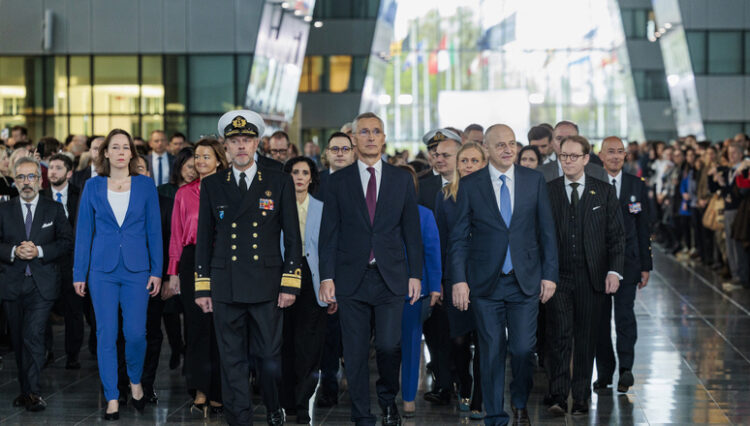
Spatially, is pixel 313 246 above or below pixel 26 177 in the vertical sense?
below

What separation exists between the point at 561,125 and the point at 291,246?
4334 millimetres

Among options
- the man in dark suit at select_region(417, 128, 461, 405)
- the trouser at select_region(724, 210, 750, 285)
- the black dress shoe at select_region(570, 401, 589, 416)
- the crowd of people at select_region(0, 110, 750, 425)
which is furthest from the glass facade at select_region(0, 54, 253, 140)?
the black dress shoe at select_region(570, 401, 589, 416)

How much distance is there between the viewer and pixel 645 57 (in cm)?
5772

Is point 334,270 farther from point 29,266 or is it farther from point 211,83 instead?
point 211,83

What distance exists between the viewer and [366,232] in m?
7.80

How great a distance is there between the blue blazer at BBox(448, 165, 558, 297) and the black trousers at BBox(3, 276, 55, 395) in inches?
140

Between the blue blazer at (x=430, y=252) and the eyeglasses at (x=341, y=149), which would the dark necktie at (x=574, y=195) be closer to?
the blue blazer at (x=430, y=252)

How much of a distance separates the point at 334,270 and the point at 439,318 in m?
1.84

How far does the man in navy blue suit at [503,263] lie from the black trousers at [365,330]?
1.70 feet

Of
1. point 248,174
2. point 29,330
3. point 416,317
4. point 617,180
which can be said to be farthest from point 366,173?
point 29,330

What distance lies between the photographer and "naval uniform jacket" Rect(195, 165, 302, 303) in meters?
7.55

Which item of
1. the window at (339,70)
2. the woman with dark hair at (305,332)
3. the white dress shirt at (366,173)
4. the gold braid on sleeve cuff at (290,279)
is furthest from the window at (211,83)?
the gold braid on sleeve cuff at (290,279)

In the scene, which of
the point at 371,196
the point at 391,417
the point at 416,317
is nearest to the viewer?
the point at 371,196

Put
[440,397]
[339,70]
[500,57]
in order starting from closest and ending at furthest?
[440,397]
[339,70]
[500,57]
